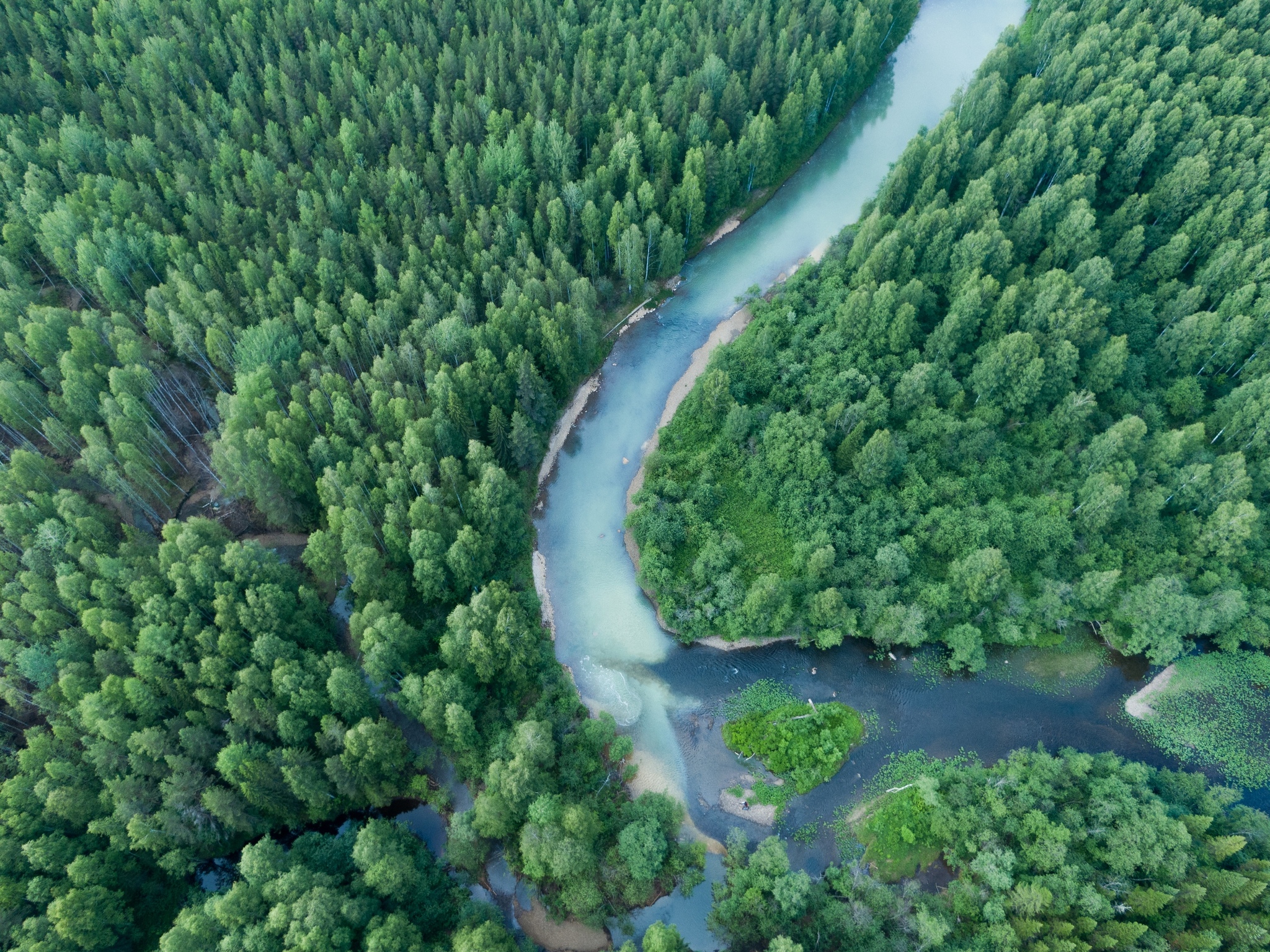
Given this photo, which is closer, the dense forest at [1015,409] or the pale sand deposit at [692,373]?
the dense forest at [1015,409]

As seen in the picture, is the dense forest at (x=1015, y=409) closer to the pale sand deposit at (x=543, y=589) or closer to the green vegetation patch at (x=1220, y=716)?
the green vegetation patch at (x=1220, y=716)

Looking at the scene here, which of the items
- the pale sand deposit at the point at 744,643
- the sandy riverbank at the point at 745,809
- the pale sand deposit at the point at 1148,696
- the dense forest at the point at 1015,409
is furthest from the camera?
the pale sand deposit at the point at 744,643

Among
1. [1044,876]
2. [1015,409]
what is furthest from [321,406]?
[1044,876]

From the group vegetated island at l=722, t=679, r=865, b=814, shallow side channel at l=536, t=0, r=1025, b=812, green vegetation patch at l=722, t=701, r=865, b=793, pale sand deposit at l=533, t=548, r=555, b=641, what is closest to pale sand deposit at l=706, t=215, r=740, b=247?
shallow side channel at l=536, t=0, r=1025, b=812

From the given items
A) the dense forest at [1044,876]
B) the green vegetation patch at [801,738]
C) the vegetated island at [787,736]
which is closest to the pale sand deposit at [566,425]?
the vegetated island at [787,736]

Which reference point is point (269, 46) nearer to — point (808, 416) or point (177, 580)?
point (177, 580)

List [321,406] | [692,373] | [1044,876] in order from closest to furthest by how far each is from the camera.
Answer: [1044,876], [321,406], [692,373]

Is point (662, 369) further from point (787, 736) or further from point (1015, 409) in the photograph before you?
point (787, 736)
